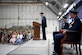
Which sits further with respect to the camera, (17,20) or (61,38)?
(17,20)

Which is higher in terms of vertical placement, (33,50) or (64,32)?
(64,32)

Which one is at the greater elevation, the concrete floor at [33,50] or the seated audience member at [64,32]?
the seated audience member at [64,32]

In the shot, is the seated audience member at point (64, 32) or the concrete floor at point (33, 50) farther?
the concrete floor at point (33, 50)

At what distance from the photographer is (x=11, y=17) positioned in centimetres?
3188

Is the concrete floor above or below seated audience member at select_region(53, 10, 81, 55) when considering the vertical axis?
below

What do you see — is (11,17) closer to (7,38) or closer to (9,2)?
(9,2)

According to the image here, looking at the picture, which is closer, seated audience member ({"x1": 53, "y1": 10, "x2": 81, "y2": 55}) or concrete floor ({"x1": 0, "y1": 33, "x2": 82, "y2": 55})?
seated audience member ({"x1": 53, "y1": 10, "x2": 81, "y2": 55})

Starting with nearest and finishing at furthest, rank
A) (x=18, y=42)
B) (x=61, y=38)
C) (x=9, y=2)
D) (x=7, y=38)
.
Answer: (x=61, y=38) < (x=18, y=42) < (x=7, y=38) < (x=9, y=2)

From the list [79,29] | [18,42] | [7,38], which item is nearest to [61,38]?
[79,29]

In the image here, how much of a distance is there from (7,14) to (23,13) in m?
2.67

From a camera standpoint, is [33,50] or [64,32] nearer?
[64,32]

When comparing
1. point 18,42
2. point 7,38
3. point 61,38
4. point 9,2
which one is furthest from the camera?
point 9,2

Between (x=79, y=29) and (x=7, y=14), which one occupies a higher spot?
(x=7, y=14)

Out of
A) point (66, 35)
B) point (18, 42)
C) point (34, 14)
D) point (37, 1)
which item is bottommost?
point (18, 42)
